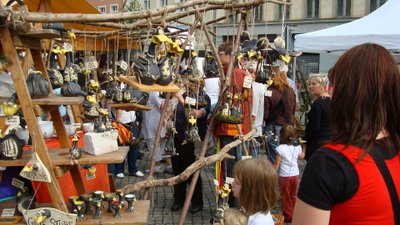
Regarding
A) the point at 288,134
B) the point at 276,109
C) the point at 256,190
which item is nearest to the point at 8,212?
the point at 256,190

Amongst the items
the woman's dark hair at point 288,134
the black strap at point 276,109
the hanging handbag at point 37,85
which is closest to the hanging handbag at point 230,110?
the woman's dark hair at point 288,134

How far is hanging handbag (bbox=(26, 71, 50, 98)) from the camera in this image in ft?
8.91

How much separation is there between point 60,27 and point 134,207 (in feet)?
4.27

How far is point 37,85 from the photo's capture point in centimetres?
273

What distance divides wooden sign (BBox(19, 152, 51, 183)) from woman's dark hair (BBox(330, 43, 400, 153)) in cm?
164

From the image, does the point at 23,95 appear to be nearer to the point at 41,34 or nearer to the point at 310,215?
the point at 41,34

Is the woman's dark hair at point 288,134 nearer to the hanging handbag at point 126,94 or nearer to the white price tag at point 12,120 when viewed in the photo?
the hanging handbag at point 126,94

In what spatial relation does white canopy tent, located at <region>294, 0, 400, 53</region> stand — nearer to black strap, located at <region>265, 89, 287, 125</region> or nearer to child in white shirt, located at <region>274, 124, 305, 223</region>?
black strap, located at <region>265, 89, 287, 125</region>

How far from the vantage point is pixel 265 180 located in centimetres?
247

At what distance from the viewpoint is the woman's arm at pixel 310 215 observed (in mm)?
1385

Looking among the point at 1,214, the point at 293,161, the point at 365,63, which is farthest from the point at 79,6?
the point at 365,63

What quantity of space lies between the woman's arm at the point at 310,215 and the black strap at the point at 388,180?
196 mm

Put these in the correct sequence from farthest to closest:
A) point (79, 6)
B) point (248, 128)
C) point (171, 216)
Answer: point (79, 6)
point (171, 216)
point (248, 128)

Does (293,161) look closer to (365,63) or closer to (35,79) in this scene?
(35,79)
